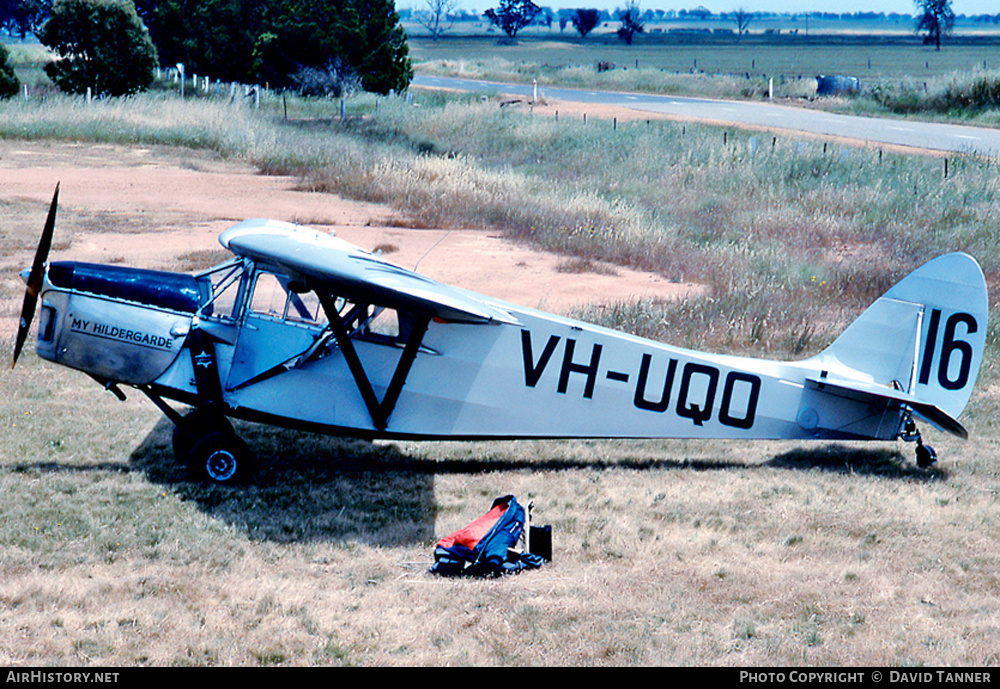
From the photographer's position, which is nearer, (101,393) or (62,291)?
(62,291)

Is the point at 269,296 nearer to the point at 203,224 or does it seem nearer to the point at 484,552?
the point at 484,552

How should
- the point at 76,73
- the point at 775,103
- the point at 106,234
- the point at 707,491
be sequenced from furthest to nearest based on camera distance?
the point at 775,103
the point at 76,73
the point at 106,234
the point at 707,491

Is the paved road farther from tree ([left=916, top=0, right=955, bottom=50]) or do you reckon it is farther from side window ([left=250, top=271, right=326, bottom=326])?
tree ([left=916, top=0, right=955, bottom=50])

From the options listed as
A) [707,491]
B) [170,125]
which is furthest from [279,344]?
[170,125]

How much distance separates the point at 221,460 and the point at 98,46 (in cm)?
3900

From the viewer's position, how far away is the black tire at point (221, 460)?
8.13 m

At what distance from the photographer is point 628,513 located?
793 centimetres

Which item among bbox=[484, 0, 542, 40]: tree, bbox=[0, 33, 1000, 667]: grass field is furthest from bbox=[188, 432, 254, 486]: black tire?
bbox=[484, 0, 542, 40]: tree

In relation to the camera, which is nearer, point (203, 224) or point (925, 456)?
point (925, 456)

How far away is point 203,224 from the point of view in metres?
20.7

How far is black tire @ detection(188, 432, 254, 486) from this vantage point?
320 inches

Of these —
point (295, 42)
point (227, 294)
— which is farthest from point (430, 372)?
point (295, 42)

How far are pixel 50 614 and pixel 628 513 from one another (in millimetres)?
4284
